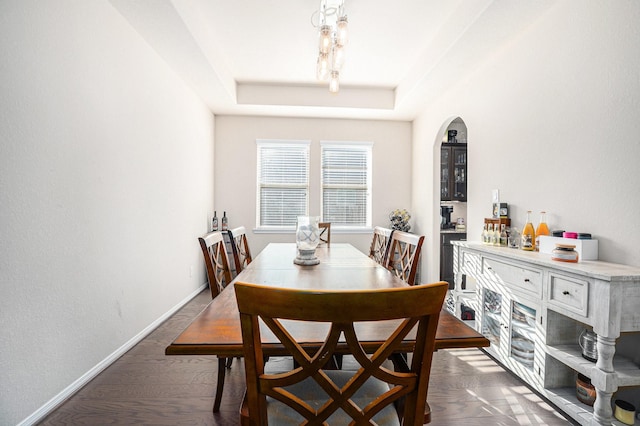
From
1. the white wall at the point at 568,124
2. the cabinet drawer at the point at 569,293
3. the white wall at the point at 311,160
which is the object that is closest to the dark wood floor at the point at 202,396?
the cabinet drawer at the point at 569,293

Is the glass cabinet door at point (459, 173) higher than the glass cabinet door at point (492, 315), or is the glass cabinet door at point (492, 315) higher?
the glass cabinet door at point (459, 173)

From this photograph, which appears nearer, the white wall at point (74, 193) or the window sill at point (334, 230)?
the white wall at point (74, 193)

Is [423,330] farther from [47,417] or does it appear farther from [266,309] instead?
[47,417]

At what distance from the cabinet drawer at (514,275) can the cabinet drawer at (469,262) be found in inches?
3.4

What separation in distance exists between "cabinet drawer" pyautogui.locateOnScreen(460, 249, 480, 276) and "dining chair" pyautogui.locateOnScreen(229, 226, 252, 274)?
1.91 m

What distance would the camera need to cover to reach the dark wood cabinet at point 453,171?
4656 millimetres

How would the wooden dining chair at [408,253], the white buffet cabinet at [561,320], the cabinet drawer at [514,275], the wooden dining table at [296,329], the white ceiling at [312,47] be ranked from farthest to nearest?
the white ceiling at [312,47] → the wooden dining chair at [408,253] → the cabinet drawer at [514,275] → the white buffet cabinet at [561,320] → the wooden dining table at [296,329]

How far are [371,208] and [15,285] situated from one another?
4217mm

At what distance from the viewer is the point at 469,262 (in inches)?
105

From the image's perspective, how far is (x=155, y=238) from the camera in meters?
2.94

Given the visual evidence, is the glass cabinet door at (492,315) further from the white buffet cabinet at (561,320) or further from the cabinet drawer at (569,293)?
the cabinet drawer at (569,293)

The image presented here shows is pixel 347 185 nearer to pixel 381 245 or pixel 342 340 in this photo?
pixel 381 245

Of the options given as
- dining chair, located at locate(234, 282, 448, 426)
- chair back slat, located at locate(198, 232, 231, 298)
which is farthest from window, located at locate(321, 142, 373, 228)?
dining chair, located at locate(234, 282, 448, 426)

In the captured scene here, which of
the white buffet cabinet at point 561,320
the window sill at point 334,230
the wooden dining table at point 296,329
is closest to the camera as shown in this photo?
the wooden dining table at point 296,329
